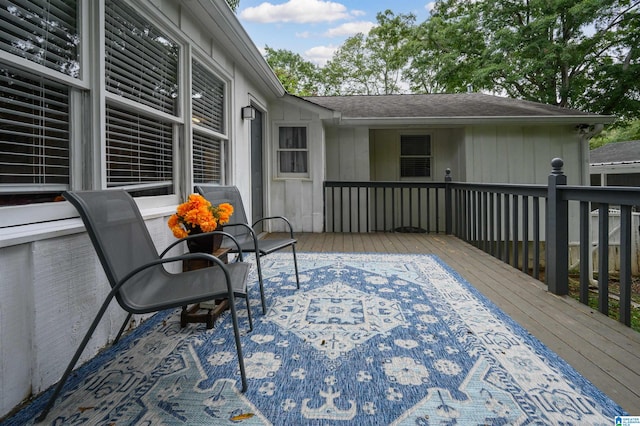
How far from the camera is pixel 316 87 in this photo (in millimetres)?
21719

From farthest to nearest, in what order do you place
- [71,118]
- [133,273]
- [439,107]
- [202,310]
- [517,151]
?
[439,107] → [517,151] → [202,310] → [71,118] → [133,273]


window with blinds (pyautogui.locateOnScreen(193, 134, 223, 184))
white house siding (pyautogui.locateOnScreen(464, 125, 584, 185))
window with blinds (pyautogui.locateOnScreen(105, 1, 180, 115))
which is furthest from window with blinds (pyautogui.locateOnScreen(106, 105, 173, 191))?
white house siding (pyautogui.locateOnScreen(464, 125, 584, 185))

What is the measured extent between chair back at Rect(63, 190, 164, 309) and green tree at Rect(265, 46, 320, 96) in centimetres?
2084

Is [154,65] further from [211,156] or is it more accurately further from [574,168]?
[574,168]

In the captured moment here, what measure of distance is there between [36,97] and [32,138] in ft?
0.64

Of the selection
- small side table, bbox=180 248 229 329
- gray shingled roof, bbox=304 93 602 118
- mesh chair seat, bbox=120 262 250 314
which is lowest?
small side table, bbox=180 248 229 329

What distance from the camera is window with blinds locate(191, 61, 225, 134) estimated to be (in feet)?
10.6

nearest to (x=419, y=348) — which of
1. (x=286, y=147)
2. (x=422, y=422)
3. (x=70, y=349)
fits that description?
(x=422, y=422)

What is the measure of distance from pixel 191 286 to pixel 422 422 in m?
1.17

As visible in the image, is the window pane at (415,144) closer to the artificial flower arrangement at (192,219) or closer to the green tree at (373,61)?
the artificial flower arrangement at (192,219)

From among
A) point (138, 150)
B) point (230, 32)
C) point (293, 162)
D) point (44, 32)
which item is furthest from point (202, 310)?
point (293, 162)

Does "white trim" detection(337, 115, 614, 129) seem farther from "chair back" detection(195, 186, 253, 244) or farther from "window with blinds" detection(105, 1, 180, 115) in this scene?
"window with blinds" detection(105, 1, 180, 115)

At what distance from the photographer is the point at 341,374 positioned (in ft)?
5.20

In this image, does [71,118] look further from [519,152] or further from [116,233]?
[519,152]
